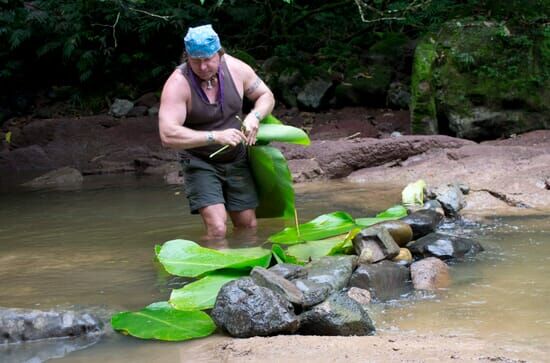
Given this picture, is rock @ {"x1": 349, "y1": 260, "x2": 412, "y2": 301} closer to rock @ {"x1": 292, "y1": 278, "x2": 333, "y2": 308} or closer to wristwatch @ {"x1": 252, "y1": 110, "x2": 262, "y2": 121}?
rock @ {"x1": 292, "y1": 278, "x2": 333, "y2": 308}

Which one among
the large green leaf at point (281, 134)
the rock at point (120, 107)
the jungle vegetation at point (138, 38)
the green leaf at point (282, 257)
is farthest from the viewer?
the jungle vegetation at point (138, 38)

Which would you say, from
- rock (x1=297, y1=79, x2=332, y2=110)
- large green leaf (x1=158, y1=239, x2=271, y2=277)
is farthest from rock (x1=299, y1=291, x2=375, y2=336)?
rock (x1=297, y1=79, x2=332, y2=110)

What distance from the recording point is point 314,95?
476 inches

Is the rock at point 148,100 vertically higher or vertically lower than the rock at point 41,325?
higher

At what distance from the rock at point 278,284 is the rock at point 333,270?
25cm

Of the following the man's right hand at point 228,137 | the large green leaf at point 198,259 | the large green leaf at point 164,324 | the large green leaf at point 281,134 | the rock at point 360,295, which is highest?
the man's right hand at point 228,137

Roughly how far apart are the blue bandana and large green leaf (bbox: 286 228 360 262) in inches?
52.6

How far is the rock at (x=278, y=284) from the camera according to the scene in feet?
11.1

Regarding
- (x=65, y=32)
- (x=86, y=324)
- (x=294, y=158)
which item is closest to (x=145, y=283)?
(x=86, y=324)

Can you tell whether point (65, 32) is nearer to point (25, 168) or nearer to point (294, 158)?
point (25, 168)

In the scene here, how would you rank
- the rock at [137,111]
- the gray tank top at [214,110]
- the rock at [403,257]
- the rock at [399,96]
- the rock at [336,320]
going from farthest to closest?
the rock at [137,111], the rock at [399,96], the gray tank top at [214,110], the rock at [403,257], the rock at [336,320]

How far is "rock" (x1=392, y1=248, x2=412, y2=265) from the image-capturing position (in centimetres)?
435

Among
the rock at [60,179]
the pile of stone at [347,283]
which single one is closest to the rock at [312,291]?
the pile of stone at [347,283]

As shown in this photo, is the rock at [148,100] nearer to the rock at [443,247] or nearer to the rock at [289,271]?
the rock at [443,247]
